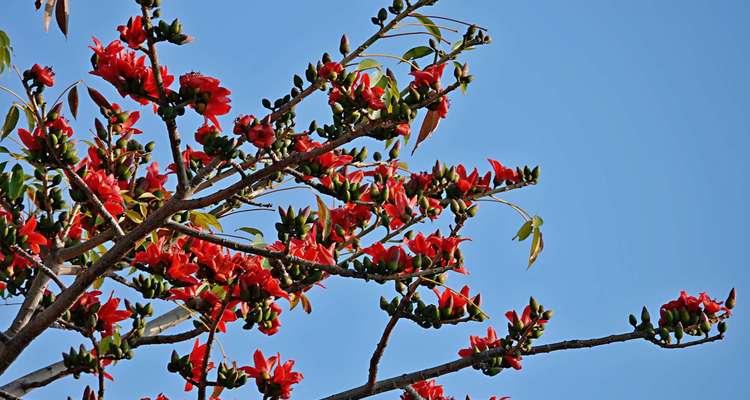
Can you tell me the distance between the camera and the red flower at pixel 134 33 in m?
2.46

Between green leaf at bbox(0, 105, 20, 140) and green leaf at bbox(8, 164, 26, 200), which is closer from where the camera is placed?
green leaf at bbox(8, 164, 26, 200)

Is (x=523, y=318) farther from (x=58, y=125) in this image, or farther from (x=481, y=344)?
(x=58, y=125)

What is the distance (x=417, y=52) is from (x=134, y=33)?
857 millimetres

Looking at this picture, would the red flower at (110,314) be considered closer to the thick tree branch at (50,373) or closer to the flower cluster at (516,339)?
the thick tree branch at (50,373)

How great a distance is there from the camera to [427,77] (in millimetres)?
2504

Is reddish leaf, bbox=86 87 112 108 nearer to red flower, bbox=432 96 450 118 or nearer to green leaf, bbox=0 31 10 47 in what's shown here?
green leaf, bbox=0 31 10 47

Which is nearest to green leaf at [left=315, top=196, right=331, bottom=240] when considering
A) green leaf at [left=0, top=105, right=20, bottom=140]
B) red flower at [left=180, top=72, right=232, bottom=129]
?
red flower at [left=180, top=72, right=232, bottom=129]

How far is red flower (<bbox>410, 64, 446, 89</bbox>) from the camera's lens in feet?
8.21

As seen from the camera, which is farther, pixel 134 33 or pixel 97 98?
pixel 97 98

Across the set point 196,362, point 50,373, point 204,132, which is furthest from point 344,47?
point 50,373

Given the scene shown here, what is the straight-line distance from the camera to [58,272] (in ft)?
9.39

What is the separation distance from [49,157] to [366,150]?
95 cm

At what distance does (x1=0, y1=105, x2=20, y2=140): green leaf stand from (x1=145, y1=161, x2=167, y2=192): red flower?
398 mm

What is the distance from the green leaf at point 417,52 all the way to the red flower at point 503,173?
0.37 metres
